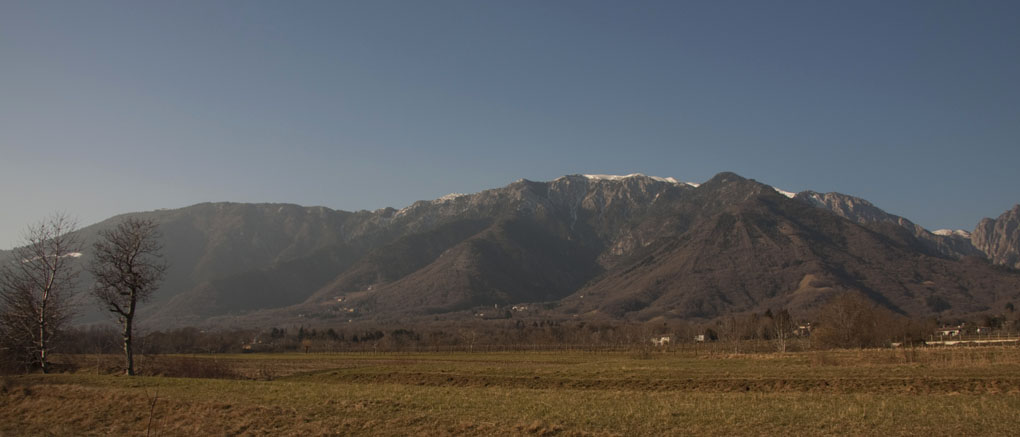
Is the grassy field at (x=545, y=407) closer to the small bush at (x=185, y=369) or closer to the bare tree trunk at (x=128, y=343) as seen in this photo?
the bare tree trunk at (x=128, y=343)

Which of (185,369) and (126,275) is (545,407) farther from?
(185,369)

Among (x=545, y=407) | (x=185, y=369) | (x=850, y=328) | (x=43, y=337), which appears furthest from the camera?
(x=850, y=328)

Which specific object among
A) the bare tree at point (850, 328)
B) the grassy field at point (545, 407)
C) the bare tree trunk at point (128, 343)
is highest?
the bare tree trunk at point (128, 343)

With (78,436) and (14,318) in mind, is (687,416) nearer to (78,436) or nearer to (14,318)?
(78,436)

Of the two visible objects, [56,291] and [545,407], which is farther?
[56,291]

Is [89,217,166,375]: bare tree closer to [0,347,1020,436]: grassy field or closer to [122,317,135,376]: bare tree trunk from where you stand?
[122,317,135,376]: bare tree trunk

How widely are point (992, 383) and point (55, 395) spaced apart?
4673cm

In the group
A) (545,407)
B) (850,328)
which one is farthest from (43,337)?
(850,328)

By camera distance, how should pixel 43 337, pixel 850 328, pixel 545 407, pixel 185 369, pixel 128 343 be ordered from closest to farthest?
pixel 545 407
pixel 128 343
pixel 43 337
pixel 185 369
pixel 850 328

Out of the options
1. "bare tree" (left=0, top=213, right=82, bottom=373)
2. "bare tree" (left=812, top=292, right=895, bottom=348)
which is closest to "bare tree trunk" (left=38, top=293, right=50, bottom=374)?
"bare tree" (left=0, top=213, right=82, bottom=373)

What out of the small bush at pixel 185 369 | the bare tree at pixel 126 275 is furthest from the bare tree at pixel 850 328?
the bare tree at pixel 126 275

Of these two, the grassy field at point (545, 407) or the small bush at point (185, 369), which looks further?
the small bush at point (185, 369)

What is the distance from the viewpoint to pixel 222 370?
45.6m

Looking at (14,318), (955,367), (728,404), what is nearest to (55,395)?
(14,318)
